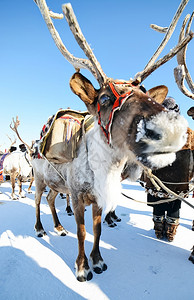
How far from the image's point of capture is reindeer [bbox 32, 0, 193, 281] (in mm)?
1100

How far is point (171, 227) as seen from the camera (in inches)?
113

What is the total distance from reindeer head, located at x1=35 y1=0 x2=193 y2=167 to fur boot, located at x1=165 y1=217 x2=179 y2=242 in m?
2.24

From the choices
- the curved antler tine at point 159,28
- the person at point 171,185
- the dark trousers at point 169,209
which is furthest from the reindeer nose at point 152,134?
the curved antler tine at point 159,28

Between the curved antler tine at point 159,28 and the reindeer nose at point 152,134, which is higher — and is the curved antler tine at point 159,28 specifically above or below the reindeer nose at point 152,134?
above

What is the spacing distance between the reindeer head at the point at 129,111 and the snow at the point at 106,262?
1794mm

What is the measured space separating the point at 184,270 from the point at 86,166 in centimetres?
201

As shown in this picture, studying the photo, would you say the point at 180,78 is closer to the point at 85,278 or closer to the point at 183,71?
the point at 183,71

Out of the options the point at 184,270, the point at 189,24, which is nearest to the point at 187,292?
the point at 184,270

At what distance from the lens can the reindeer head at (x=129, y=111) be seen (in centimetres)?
107

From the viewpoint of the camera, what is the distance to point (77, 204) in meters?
2.14

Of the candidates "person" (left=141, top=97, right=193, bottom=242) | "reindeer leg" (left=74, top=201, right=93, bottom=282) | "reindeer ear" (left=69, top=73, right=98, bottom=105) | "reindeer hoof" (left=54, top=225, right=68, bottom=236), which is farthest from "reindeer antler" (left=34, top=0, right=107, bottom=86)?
"reindeer hoof" (left=54, top=225, right=68, bottom=236)

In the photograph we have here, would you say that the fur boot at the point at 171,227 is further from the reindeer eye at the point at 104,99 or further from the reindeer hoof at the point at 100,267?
the reindeer eye at the point at 104,99

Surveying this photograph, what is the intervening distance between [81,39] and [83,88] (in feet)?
1.39

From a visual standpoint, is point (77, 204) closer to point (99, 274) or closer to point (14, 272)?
point (99, 274)
